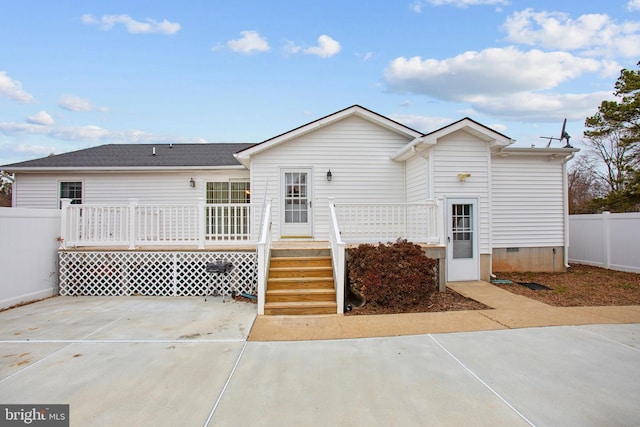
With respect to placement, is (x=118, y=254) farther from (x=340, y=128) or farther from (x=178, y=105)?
(x=178, y=105)

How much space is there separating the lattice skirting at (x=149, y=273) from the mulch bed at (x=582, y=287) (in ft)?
20.9

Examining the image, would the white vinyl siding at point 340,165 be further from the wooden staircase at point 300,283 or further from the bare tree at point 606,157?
the bare tree at point 606,157

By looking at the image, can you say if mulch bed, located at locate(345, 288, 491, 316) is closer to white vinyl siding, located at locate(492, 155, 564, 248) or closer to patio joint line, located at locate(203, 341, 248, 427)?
patio joint line, located at locate(203, 341, 248, 427)

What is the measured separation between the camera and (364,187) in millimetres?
9953

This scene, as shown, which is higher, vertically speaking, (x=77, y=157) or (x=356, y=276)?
(x=77, y=157)

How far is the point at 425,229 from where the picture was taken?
7859 mm

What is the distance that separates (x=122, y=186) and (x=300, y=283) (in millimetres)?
8343

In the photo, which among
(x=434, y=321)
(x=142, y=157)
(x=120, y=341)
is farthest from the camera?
(x=142, y=157)

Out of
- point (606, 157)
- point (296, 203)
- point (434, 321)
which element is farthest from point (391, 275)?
point (606, 157)

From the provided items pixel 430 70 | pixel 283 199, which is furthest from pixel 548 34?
pixel 283 199

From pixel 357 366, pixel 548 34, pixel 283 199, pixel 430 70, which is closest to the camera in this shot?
pixel 357 366

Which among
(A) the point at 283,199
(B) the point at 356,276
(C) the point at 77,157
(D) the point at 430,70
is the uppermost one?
(D) the point at 430,70

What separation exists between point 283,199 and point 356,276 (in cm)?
427

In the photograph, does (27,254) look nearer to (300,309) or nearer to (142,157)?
(300,309)
